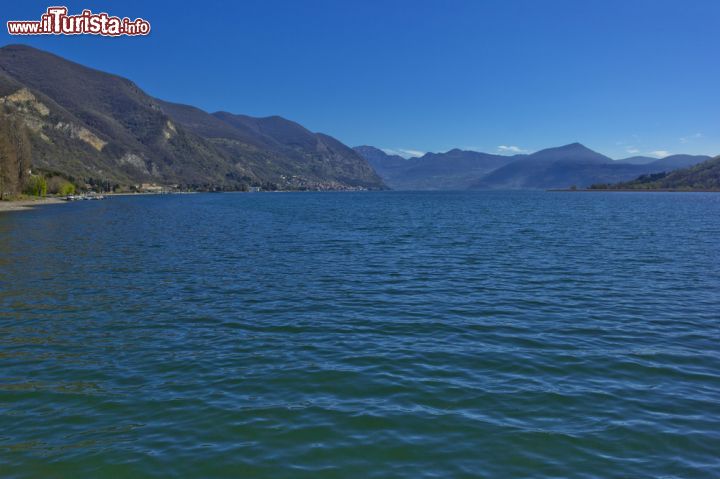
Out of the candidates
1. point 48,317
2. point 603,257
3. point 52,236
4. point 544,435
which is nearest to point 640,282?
point 603,257

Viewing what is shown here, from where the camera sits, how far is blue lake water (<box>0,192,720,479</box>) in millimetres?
11258

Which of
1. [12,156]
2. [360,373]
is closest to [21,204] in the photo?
[12,156]

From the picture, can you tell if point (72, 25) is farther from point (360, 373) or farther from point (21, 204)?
point (360, 373)

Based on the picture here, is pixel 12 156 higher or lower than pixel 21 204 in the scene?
higher

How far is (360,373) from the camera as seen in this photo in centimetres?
1638

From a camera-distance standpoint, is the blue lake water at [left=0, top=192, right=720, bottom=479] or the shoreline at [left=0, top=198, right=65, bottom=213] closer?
the blue lake water at [left=0, top=192, right=720, bottom=479]

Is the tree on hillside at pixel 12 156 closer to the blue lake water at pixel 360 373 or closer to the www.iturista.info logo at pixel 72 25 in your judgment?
the www.iturista.info logo at pixel 72 25

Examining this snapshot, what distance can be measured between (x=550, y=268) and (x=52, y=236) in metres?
59.4

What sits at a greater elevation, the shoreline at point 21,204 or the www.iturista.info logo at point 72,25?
the www.iturista.info logo at point 72,25

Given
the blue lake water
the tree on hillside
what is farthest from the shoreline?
the blue lake water

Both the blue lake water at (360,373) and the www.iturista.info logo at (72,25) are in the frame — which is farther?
the www.iturista.info logo at (72,25)

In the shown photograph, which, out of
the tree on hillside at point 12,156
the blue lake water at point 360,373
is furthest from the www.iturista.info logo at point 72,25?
the blue lake water at point 360,373

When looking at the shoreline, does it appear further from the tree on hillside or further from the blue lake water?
the blue lake water

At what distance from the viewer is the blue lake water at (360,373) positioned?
36.9 ft
